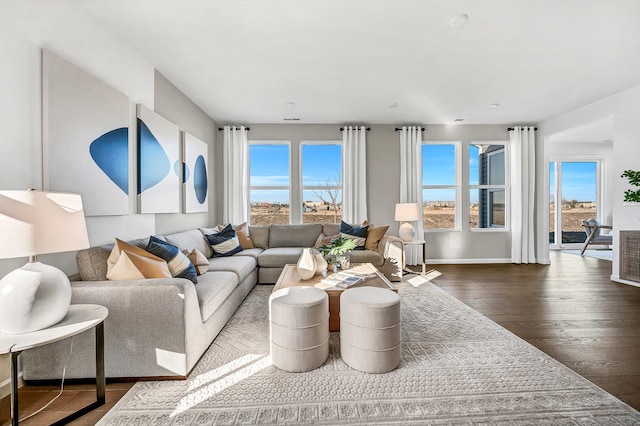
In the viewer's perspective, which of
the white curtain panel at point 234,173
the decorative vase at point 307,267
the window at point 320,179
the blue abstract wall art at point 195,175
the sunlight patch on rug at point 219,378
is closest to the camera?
the sunlight patch on rug at point 219,378

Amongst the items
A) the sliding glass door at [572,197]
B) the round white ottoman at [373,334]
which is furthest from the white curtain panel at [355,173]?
the sliding glass door at [572,197]

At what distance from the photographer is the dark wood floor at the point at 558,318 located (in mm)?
1737

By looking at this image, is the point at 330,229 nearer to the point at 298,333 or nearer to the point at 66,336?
the point at 298,333

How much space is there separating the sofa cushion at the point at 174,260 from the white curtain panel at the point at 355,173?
11.0 feet

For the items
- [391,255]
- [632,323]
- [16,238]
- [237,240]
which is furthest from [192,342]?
[632,323]

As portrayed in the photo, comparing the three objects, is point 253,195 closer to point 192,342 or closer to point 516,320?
point 192,342

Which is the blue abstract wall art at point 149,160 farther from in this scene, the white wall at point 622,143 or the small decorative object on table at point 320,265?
the white wall at point 622,143

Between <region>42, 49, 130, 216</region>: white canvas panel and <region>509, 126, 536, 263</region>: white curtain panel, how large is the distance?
6.25 meters

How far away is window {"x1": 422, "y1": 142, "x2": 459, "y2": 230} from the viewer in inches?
226

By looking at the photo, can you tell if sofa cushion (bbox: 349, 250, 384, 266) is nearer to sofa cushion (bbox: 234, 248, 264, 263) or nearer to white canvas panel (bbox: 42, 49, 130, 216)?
sofa cushion (bbox: 234, 248, 264, 263)

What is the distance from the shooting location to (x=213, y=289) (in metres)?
2.38

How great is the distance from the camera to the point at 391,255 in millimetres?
4145

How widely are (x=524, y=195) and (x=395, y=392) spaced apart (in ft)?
17.5

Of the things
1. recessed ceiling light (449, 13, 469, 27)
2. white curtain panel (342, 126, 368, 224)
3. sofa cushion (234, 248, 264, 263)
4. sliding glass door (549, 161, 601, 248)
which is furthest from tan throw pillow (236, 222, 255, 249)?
sliding glass door (549, 161, 601, 248)
